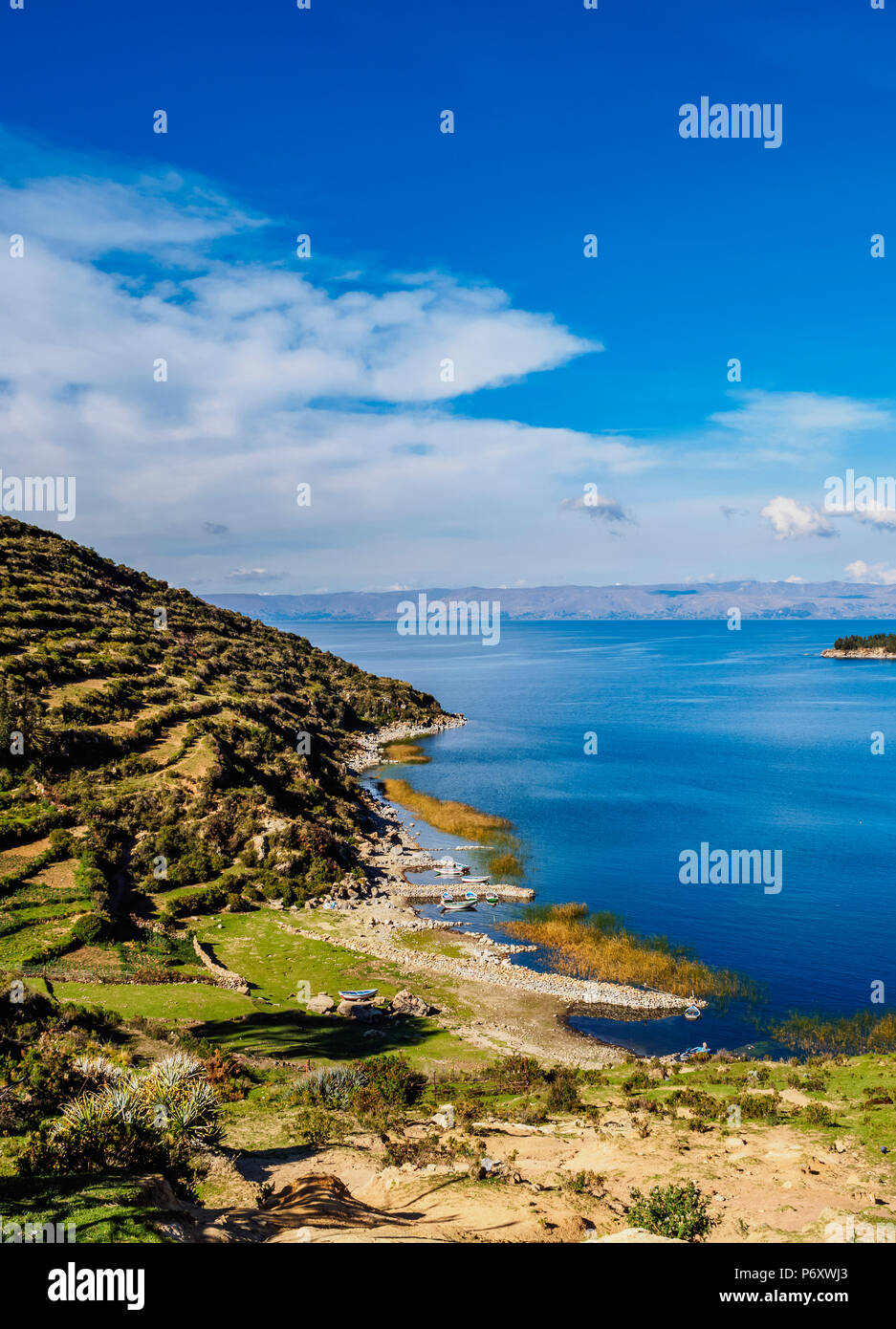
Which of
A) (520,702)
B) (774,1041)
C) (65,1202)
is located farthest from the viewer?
(520,702)

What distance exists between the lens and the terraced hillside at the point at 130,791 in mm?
36906

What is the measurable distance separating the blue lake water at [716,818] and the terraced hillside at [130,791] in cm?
1745

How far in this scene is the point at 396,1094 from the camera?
23062 mm

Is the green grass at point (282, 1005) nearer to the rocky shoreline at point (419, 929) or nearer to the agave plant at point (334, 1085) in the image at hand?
the rocky shoreline at point (419, 929)

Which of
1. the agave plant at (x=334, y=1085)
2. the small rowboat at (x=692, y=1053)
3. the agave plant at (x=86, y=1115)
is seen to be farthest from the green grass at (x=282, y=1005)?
the agave plant at (x=86, y=1115)

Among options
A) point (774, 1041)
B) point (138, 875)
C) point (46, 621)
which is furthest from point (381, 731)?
point (774, 1041)

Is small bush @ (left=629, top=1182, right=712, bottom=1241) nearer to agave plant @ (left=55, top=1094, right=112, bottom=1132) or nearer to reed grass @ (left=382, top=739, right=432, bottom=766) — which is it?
agave plant @ (left=55, top=1094, right=112, bottom=1132)

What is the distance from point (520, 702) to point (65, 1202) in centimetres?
14909

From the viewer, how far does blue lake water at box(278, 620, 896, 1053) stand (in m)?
40.7

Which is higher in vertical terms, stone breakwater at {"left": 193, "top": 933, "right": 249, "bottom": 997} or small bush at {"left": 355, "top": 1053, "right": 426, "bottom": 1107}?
small bush at {"left": 355, "top": 1053, "right": 426, "bottom": 1107}

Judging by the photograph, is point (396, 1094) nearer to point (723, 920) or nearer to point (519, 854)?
point (723, 920)

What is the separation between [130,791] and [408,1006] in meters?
27.9

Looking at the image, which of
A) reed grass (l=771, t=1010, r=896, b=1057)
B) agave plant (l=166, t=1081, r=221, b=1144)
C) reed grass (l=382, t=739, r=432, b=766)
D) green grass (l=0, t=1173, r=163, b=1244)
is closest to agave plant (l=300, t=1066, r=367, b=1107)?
agave plant (l=166, t=1081, r=221, b=1144)

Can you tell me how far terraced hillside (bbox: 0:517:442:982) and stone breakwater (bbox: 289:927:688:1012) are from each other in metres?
8.34
